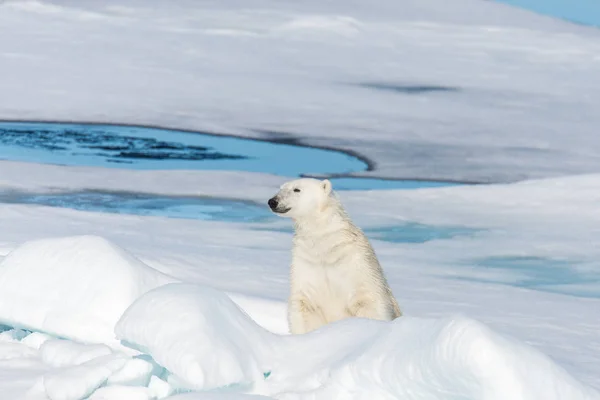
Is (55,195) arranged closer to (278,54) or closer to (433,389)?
(433,389)

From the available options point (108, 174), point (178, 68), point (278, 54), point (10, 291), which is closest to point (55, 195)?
point (108, 174)

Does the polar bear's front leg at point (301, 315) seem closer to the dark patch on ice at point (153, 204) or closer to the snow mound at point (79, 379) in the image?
the snow mound at point (79, 379)

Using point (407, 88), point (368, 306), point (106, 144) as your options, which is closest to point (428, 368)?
point (368, 306)

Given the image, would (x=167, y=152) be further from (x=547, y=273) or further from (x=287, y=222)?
(x=547, y=273)

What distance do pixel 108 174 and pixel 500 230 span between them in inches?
119

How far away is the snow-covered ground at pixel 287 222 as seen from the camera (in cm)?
298

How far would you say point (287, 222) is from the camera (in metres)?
7.12

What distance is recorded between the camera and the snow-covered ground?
117 inches

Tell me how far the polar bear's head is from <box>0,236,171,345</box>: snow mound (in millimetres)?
483

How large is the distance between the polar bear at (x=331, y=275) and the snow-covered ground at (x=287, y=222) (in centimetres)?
17

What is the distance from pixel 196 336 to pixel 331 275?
96cm

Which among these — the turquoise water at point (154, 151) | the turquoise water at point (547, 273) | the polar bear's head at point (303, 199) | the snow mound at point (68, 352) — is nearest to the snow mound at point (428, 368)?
the snow mound at point (68, 352)

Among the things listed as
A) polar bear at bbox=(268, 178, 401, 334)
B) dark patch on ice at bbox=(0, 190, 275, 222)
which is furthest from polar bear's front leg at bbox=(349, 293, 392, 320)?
dark patch on ice at bbox=(0, 190, 275, 222)

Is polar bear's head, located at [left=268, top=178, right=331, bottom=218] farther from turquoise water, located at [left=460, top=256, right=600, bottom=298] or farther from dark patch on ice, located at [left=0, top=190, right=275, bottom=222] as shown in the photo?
dark patch on ice, located at [left=0, top=190, right=275, bottom=222]
